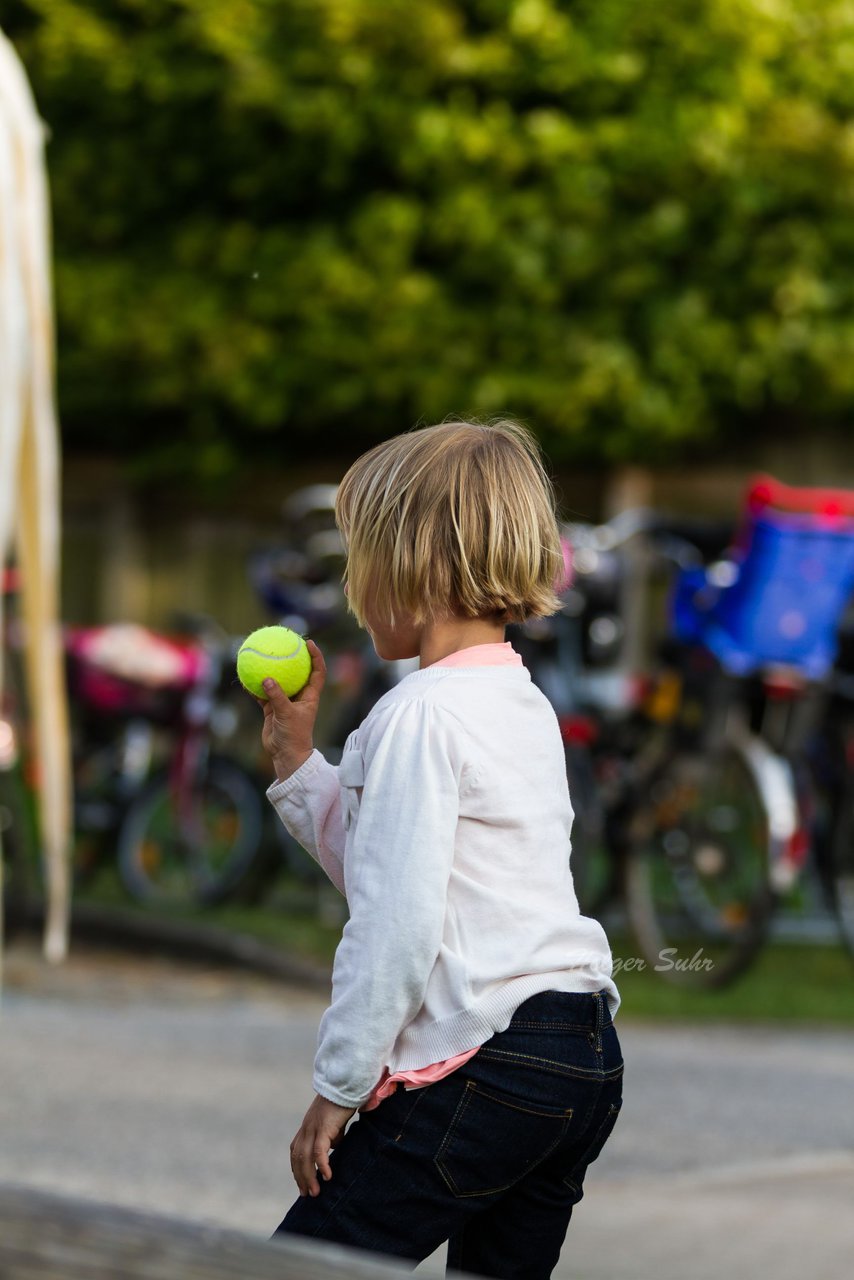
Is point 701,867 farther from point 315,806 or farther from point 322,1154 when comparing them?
point 322,1154

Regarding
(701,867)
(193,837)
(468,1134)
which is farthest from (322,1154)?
(193,837)

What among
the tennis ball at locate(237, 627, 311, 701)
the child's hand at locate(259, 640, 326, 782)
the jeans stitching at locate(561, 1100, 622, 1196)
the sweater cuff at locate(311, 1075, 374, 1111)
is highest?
the tennis ball at locate(237, 627, 311, 701)

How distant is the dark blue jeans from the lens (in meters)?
1.98

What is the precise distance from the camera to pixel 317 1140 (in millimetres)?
1977

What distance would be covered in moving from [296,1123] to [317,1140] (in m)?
2.91

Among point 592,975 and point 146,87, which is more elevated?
point 592,975

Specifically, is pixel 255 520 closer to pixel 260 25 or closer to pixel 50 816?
pixel 260 25

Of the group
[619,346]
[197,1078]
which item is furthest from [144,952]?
[619,346]

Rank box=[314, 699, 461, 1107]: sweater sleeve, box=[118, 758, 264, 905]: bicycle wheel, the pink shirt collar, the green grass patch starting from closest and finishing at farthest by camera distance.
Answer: box=[314, 699, 461, 1107]: sweater sleeve
the pink shirt collar
the green grass patch
box=[118, 758, 264, 905]: bicycle wheel

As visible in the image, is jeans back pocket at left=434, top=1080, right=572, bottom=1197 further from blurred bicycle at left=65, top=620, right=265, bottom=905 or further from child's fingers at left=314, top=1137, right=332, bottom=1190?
blurred bicycle at left=65, top=620, right=265, bottom=905

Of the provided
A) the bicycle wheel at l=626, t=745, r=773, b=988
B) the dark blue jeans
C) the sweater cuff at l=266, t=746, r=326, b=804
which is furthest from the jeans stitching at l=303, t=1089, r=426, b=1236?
the bicycle wheel at l=626, t=745, r=773, b=988

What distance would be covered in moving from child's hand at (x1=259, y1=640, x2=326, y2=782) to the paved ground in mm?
1719

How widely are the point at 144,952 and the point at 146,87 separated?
20.1 ft

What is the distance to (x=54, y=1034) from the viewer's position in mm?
5871
